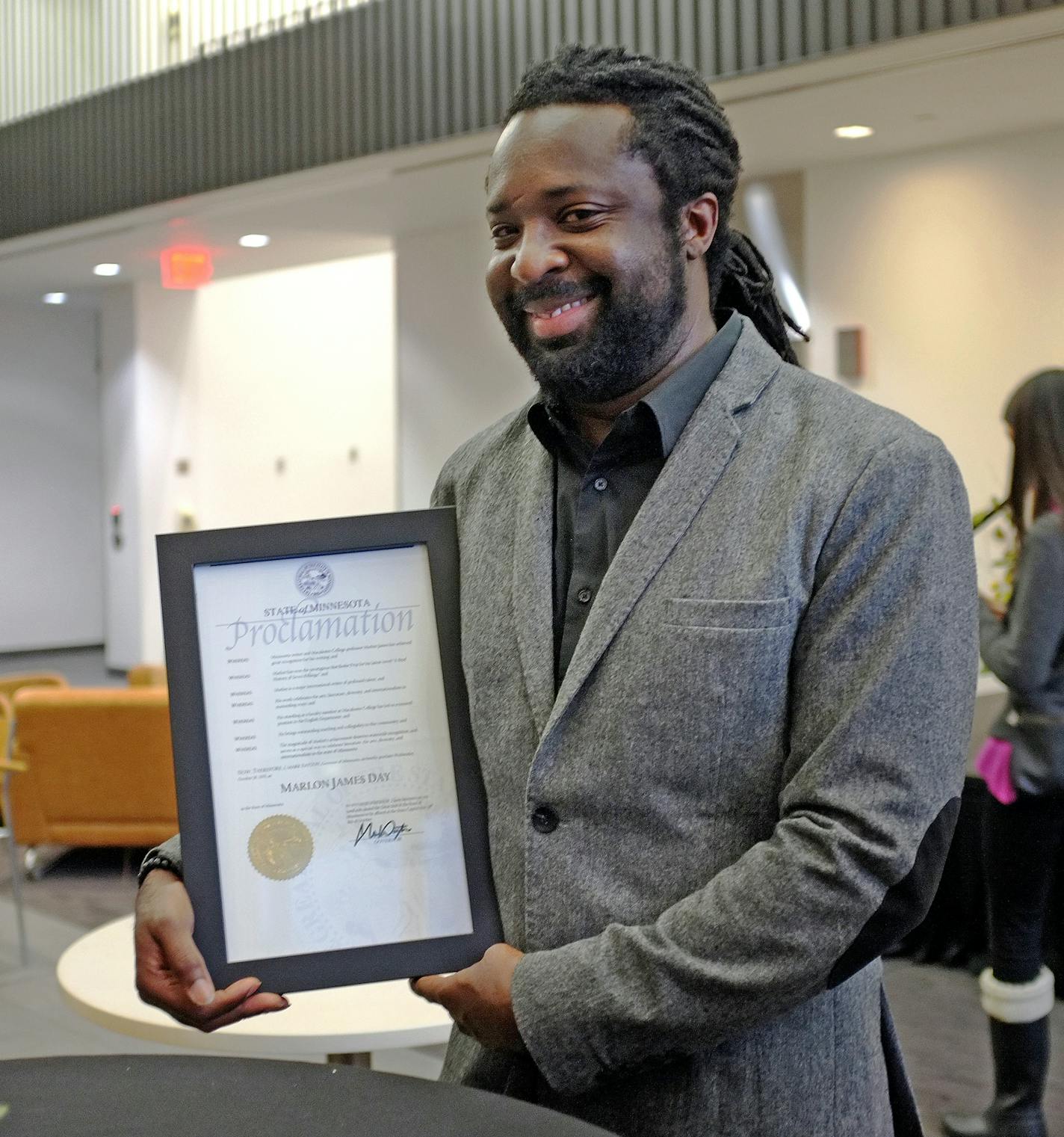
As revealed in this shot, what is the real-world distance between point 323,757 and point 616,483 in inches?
15.5

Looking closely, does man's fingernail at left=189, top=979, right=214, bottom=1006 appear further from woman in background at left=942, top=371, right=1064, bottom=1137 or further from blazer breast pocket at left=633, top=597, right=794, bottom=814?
woman in background at left=942, top=371, right=1064, bottom=1137

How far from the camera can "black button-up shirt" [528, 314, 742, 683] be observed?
1.35m

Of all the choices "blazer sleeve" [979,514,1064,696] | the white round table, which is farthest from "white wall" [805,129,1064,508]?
the white round table

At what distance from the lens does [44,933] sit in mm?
5281

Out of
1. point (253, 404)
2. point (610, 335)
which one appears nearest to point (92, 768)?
point (610, 335)

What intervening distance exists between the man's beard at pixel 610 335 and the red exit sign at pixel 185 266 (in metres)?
8.95

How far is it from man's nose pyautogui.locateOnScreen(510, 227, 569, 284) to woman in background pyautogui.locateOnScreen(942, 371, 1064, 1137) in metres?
2.26

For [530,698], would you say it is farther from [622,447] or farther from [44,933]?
[44,933]

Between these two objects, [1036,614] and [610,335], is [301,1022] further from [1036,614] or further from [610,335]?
[1036,614]

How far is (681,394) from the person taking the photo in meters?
1.37

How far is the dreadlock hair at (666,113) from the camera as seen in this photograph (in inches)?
52.2

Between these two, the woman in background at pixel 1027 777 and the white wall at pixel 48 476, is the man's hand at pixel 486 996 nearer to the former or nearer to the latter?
the woman in background at pixel 1027 777

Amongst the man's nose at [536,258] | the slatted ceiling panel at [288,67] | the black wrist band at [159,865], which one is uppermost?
the slatted ceiling panel at [288,67]

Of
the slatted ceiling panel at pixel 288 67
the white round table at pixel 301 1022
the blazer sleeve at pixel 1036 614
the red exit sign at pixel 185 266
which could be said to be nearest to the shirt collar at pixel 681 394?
the white round table at pixel 301 1022
